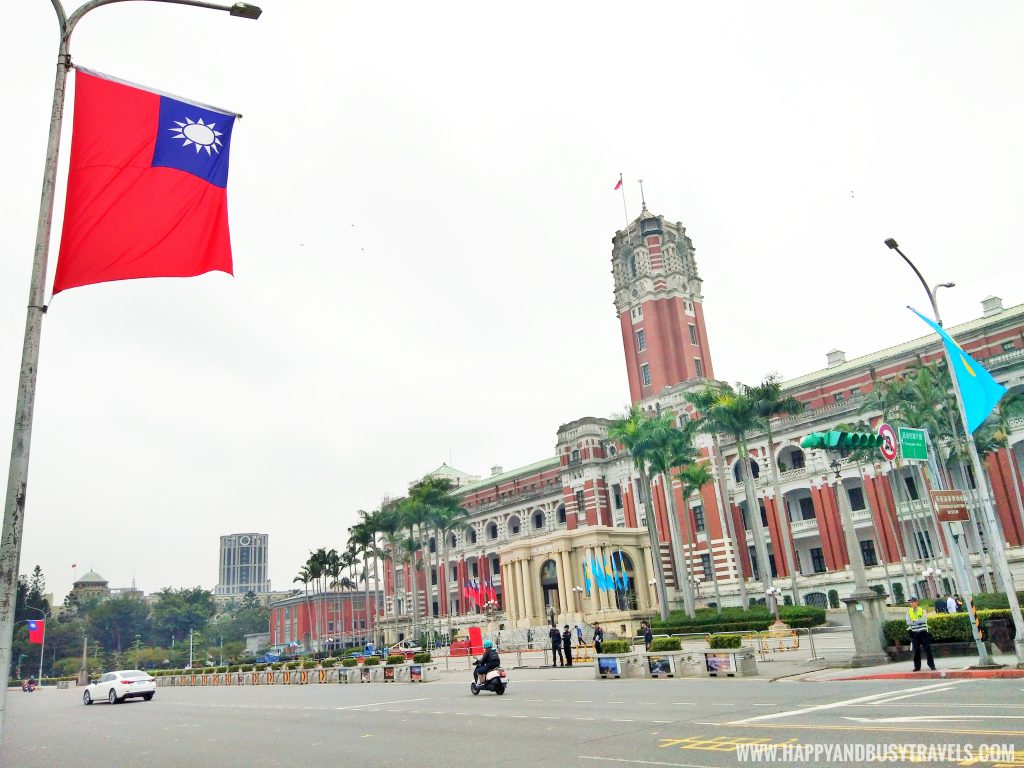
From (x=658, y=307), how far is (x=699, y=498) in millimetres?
20566

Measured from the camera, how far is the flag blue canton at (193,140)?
9711 mm

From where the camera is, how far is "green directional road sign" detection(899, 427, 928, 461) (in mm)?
19422

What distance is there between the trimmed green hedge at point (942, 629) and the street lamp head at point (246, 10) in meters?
22.2

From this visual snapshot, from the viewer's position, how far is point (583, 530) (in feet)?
198

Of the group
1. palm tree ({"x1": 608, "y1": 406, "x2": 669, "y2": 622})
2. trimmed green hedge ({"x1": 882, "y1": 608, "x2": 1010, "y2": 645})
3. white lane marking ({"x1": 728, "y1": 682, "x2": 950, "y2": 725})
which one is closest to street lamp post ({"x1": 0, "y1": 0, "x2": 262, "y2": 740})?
white lane marking ({"x1": 728, "y1": 682, "x2": 950, "y2": 725})

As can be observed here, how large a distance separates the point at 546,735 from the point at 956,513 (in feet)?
41.2

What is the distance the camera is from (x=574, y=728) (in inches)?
516

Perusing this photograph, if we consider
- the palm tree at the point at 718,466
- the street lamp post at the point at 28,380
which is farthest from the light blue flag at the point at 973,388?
the palm tree at the point at 718,466

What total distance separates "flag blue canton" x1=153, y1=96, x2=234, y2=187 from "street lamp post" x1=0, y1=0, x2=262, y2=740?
1.18 m

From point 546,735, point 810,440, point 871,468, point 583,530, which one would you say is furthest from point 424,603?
point 546,735

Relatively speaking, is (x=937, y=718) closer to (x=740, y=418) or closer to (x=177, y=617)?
(x=740, y=418)

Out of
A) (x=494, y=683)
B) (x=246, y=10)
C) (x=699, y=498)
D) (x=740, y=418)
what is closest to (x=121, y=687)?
(x=494, y=683)

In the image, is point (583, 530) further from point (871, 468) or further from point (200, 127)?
point (200, 127)

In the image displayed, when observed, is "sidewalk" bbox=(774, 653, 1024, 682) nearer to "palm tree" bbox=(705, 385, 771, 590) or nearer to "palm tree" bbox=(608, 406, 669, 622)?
"palm tree" bbox=(705, 385, 771, 590)
